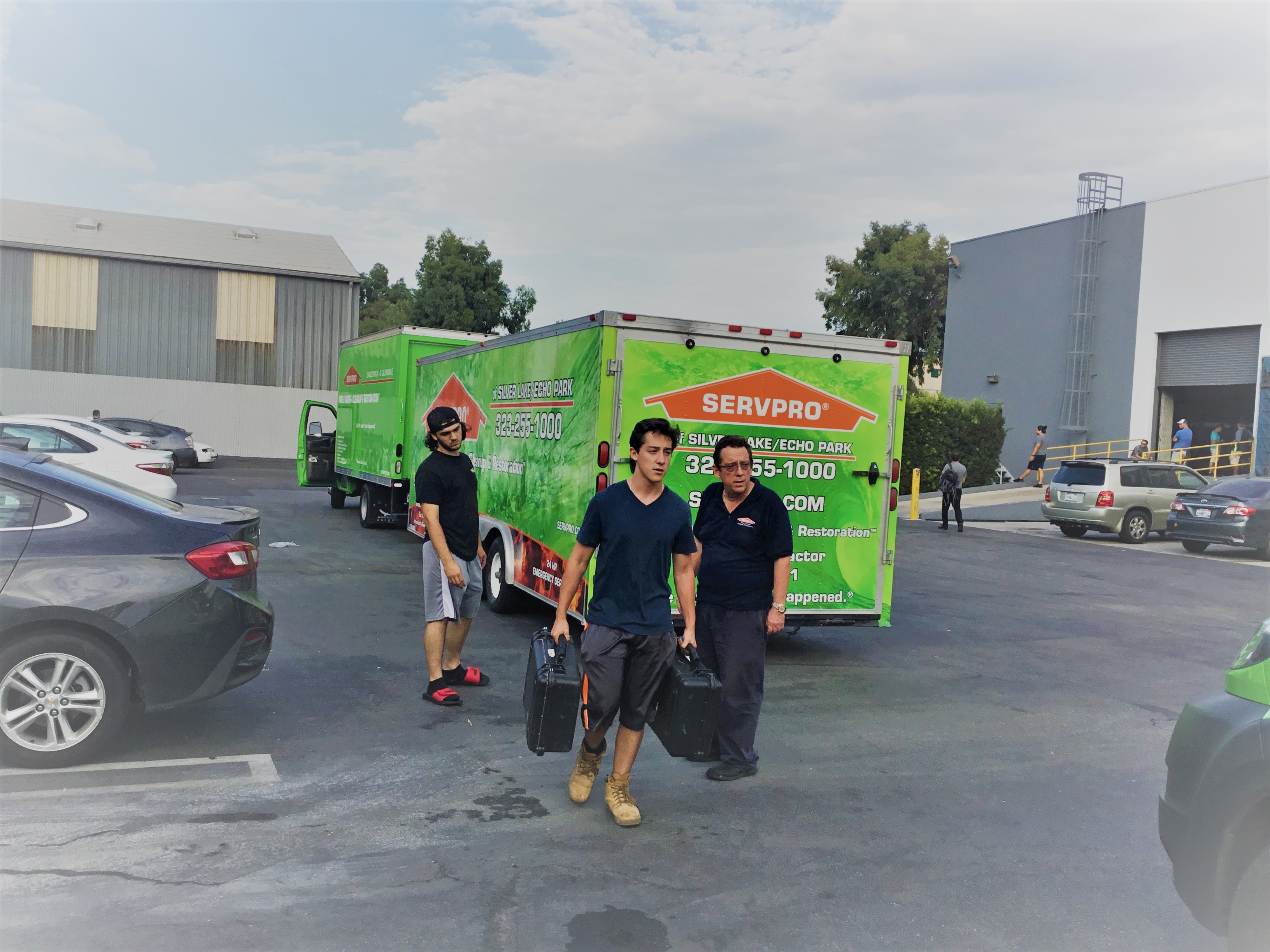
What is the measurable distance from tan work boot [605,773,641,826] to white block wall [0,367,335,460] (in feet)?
104

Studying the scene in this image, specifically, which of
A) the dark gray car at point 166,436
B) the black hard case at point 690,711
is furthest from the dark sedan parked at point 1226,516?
the dark gray car at point 166,436

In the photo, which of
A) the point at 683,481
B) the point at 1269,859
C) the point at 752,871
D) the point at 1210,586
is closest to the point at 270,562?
the point at 683,481

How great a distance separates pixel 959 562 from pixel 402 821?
41.2 feet

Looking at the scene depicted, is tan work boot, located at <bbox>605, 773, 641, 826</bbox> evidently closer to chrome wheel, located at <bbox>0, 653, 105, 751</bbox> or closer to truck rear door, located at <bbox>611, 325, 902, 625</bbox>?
chrome wheel, located at <bbox>0, 653, 105, 751</bbox>

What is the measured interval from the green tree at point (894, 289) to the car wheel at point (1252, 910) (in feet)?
139

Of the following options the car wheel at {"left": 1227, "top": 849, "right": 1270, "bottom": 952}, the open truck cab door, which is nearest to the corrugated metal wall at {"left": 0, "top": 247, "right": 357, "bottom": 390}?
the open truck cab door

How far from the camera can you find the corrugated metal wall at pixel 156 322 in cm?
3591

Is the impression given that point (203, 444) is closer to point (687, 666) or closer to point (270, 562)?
point (270, 562)

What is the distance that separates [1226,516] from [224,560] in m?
17.3

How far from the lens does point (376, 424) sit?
15.6 meters

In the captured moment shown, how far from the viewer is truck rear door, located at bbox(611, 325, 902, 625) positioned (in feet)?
25.1

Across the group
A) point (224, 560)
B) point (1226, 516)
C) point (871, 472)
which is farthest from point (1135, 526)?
point (224, 560)

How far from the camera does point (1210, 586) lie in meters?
14.0

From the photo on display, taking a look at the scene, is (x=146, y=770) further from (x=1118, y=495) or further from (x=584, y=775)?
(x=1118, y=495)
